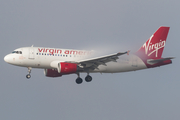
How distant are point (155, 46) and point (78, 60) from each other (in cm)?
1337

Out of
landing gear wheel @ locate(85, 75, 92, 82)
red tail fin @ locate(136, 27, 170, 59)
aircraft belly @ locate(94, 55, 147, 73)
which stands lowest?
landing gear wheel @ locate(85, 75, 92, 82)

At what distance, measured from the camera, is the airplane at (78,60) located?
5109 cm

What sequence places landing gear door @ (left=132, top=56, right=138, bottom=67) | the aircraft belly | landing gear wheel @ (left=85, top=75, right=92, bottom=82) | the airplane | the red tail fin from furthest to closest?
the red tail fin
landing gear door @ (left=132, top=56, right=138, bottom=67)
landing gear wheel @ (left=85, top=75, right=92, bottom=82)
the aircraft belly
the airplane

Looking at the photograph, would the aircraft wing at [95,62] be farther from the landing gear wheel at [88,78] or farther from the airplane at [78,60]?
the landing gear wheel at [88,78]

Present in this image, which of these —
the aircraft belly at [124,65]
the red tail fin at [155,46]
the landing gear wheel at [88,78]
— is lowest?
the landing gear wheel at [88,78]

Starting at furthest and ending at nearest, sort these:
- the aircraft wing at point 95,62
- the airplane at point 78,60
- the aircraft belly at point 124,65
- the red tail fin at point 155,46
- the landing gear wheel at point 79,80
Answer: the red tail fin at point 155,46 → the landing gear wheel at point 79,80 → the aircraft belly at point 124,65 → the airplane at point 78,60 → the aircraft wing at point 95,62

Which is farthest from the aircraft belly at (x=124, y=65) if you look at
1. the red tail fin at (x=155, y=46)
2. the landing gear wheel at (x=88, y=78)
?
the landing gear wheel at (x=88, y=78)

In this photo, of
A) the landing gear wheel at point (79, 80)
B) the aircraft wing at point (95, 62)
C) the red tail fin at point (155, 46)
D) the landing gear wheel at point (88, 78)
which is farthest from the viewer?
the red tail fin at point (155, 46)

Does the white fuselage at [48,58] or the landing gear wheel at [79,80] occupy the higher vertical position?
the white fuselage at [48,58]

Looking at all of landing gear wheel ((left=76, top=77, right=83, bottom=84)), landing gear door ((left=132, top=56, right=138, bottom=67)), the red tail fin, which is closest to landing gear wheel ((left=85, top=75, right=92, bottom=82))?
landing gear wheel ((left=76, top=77, right=83, bottom=84))

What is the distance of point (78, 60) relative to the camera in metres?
52.9

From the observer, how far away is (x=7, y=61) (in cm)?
5203

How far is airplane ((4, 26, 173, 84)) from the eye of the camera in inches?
2012

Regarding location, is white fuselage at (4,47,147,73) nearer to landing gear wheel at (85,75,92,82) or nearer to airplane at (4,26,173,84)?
airplane at (4,26,173,84)
